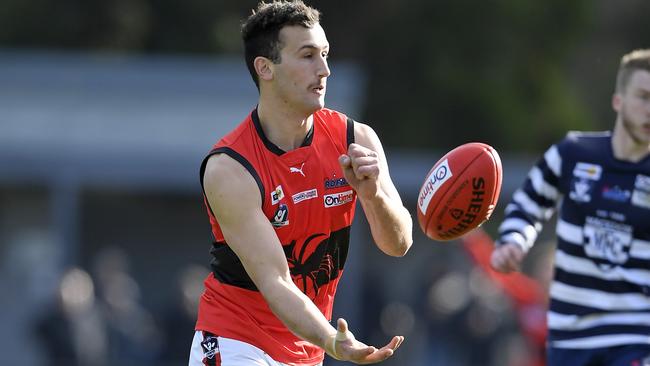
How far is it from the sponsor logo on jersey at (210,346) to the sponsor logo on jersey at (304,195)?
73 centimetres

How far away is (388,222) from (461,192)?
0.49m

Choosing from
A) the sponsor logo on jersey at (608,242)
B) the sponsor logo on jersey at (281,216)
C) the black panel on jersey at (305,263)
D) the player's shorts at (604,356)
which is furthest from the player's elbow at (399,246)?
the player's shorts at (604,356)

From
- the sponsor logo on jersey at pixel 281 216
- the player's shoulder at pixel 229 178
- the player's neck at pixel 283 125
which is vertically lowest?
the sponsor logo on jersey at pixel 281 216

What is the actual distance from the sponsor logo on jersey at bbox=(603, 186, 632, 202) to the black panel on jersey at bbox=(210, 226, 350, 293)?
5.31 ft

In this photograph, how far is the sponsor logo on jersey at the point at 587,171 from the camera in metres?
7.00

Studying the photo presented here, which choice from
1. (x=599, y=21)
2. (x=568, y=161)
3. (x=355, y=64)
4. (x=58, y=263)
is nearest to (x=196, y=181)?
(x=58, y=263)

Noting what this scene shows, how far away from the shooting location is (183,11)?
83.6ft

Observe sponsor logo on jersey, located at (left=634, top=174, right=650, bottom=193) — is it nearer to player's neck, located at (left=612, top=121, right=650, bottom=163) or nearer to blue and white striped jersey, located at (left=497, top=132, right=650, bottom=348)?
blue and white striped jersey, located at (left=497, top=132, right=650, bottom=348)

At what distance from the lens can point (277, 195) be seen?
5820 millimetres

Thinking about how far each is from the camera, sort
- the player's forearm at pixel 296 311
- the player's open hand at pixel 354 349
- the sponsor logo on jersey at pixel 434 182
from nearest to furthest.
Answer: the player's open hand at pixel 354 349
the player's forearm at pixel 296 311
the sponsor logo on jersey at pixel 434 182

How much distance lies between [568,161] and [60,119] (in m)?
13.1

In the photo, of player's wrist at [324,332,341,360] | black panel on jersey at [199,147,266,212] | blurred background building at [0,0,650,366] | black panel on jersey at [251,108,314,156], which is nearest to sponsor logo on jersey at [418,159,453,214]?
black panel on jersey at [251,108,314,156]

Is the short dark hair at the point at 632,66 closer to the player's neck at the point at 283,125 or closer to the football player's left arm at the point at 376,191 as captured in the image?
the football player's left arm at the point at 376,191

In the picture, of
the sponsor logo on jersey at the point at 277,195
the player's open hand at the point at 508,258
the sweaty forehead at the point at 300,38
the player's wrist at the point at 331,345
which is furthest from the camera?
the player's open hand at the point at 508,258
